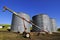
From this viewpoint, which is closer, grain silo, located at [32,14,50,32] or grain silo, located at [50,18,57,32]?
grain silo, located at [32,14,50,32]

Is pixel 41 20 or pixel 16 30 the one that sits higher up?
pixel 41 20

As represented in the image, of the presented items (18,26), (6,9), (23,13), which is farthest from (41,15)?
(6,9)

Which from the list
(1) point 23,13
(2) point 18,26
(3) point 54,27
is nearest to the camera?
(2) point 18,26

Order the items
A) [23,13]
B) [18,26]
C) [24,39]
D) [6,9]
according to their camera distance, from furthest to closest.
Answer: [23,13], [18,26], [6,9], [24,39]

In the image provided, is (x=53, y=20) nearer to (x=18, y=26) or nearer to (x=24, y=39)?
(x=18, y=26)

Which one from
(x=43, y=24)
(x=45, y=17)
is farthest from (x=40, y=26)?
(x=45, y=17)

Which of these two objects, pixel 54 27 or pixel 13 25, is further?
pixel 54 27

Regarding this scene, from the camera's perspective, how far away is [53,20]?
34281mm

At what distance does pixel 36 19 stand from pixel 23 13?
3.97m

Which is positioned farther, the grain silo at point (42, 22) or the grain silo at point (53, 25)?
the grain silo at point (53, 25)

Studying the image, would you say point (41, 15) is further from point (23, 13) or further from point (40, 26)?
point (23, 13)

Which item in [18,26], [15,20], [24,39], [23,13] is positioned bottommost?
[24,39]

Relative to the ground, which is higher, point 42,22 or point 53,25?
point 42,22

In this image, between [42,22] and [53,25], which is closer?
[42,22]
